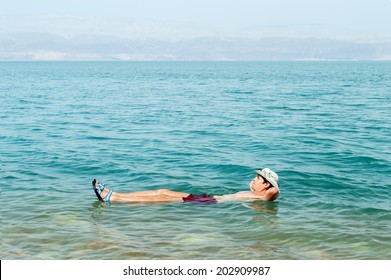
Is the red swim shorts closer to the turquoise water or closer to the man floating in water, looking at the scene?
the man floating in water

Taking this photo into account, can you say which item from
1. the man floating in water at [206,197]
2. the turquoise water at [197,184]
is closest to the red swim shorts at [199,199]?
the man floating in water at [206,197]

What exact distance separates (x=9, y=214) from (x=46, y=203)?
4.86 ft

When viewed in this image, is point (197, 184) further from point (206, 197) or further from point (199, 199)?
point (199, 199)

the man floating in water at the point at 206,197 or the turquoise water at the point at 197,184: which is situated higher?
the man floating in water at the point at 206,197

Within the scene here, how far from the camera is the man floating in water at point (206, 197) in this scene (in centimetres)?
1650

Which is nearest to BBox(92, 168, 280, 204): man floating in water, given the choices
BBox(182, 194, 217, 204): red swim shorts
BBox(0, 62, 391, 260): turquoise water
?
BBox(182, 194, 217, 204): red swim shorts

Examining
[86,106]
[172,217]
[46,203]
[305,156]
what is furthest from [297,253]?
[86,106]

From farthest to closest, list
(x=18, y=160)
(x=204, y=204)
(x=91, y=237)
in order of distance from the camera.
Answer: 1. (x=18, y=160)
2. (x=204, y=204)
3. (x=91, y=237)

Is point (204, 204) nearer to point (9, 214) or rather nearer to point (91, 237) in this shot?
point (91, 237)

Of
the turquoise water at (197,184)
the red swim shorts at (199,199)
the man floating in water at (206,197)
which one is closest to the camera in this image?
the turquoise water at (197,184)

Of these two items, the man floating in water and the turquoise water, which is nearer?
the turquoise water

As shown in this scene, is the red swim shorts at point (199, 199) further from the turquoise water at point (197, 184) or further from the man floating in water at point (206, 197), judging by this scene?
the turquoise water at point (197, 184)

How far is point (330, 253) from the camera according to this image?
12578 millimetres

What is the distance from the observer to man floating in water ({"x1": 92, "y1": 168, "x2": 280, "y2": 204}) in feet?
54.1
